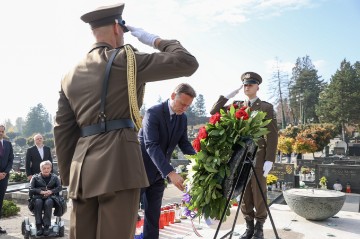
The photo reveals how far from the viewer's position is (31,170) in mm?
8930

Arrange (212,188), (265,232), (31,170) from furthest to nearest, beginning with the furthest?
(31,170)
(265,232)
(212,188)

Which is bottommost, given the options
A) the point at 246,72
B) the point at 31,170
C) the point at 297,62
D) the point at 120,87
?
the point at 31,170

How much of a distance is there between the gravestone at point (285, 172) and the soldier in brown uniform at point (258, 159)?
1015cm

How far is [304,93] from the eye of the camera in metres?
70.6

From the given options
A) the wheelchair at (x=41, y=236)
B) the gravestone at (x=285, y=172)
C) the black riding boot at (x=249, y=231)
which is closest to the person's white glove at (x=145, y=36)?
the black riding boot at (x=249, y=231)

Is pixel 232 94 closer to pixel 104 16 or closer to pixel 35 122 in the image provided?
pixel 104 16

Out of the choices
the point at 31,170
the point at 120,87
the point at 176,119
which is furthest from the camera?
the point at 31,170

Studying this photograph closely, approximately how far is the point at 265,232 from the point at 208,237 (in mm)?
1029

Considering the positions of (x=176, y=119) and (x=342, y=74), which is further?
Answer: (x=342, y=74)

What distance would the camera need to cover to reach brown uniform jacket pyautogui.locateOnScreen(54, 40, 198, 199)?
2.07 metres

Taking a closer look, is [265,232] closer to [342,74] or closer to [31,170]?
[31,170]

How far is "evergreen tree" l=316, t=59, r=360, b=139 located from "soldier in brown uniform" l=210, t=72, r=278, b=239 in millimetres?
49359

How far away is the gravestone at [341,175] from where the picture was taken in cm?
1420

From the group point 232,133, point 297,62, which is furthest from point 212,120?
point 297,62
